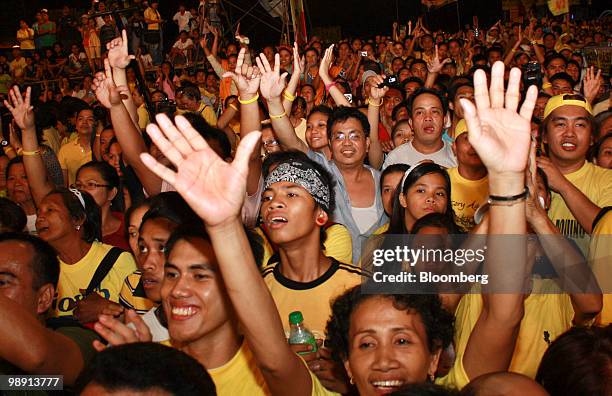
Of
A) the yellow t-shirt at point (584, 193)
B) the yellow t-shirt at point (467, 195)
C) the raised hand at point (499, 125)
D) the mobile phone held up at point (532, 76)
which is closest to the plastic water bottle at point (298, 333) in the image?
the raised hand at point (499, 125)

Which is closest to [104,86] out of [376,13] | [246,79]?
[246,79]

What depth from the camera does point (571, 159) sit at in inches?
145

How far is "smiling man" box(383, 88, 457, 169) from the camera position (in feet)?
15.1

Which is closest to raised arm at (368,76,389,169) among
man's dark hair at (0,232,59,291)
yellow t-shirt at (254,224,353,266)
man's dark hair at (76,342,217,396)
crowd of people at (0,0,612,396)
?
crowd of people at (0,0,612,396)

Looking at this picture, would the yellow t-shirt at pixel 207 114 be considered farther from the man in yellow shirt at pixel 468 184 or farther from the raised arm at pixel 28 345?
the raised arm at pixel 28 345

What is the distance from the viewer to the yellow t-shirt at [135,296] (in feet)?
9.39

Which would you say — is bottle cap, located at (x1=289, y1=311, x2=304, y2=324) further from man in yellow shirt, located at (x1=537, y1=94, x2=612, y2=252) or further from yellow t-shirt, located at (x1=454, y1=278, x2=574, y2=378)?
man in yellow shirt, located at (x1=537, y1=94, x2=612, y2=252)

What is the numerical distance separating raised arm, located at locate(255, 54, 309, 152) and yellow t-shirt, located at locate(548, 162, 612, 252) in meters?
1.50

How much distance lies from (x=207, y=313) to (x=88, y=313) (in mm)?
1105

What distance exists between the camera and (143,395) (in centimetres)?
150

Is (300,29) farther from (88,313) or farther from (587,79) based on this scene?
(88,313)

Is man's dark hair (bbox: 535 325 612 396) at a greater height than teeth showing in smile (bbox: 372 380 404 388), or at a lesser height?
greater

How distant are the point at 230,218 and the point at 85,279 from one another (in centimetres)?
179

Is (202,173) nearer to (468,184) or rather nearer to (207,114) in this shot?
(468,184)
